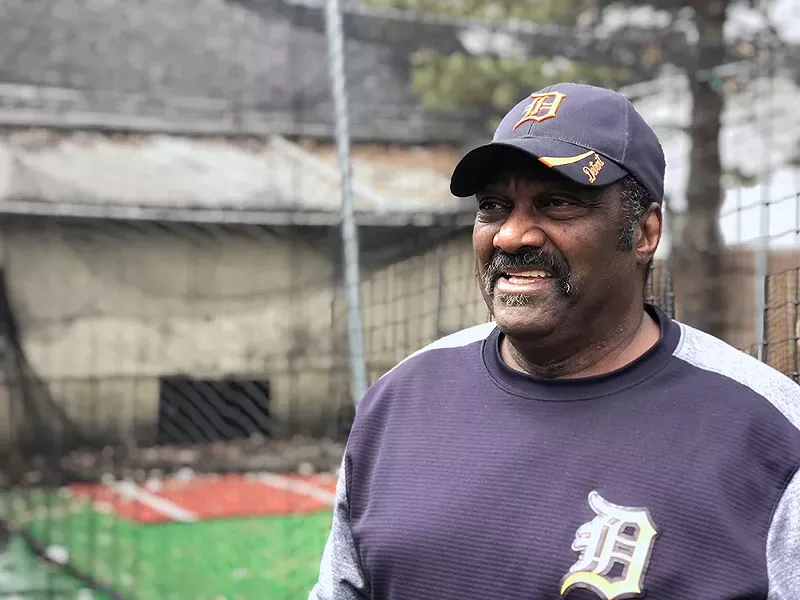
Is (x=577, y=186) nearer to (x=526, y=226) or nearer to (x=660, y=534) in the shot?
(x=526, y=226)

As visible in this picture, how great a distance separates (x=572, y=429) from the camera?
144 centimetres

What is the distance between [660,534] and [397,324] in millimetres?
3536

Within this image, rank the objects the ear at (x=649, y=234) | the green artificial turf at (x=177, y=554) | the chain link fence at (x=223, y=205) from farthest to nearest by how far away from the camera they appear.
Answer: the chain link fence at (x=223, y=205) → the green artificial turf at (x=177, y=554) → the ear at (x=649, y=234)

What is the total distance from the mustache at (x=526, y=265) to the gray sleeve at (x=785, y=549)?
1.44ft

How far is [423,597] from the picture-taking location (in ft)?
4.87

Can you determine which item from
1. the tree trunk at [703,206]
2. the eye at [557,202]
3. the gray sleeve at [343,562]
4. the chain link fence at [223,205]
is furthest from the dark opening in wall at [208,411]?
the eye at [557,202]

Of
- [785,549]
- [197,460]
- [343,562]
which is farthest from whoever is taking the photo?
[197,460]

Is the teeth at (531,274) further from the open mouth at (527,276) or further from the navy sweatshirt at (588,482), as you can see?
the navy sweatshirt at (588,482)

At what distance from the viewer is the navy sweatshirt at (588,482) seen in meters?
1.32

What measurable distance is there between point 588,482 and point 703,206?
6.38m

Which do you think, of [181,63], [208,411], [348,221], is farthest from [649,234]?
[181,63]

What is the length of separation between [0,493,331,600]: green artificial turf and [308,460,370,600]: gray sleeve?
294 centimetres

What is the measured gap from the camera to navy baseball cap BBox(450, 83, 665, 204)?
1474 mm

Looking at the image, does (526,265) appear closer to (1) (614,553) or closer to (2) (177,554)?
(1) (614,553)
